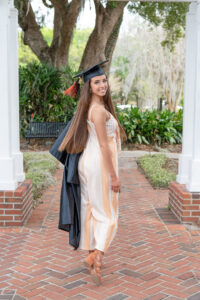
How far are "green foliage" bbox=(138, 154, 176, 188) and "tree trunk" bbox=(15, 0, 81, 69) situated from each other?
16.1ft

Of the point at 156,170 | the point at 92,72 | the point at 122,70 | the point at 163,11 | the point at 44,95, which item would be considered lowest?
the point at 156,170

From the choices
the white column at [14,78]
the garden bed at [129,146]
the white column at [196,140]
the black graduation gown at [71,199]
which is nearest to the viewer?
the black graduation gown at [71,199]

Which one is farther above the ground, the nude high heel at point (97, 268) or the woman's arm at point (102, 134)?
the woman's arm at point (102, 134)

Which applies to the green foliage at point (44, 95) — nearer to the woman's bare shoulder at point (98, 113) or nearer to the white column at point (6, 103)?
the white column at point (6, 103)

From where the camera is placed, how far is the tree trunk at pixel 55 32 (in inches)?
483

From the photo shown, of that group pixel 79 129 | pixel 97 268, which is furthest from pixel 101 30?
pixel 97 268

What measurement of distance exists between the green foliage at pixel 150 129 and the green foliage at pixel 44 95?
1.83m

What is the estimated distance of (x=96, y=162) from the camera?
3521mm


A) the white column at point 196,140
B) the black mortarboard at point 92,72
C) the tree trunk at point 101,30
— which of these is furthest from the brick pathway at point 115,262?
the tree trunk at point 101,30

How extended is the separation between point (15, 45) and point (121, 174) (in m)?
4.06

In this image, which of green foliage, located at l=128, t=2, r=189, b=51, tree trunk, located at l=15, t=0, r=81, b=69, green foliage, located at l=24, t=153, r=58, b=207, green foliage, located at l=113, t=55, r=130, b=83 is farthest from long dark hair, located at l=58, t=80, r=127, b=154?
green foliage, located at l=113, t=55, r=130, b=83

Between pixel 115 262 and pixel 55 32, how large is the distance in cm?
1076

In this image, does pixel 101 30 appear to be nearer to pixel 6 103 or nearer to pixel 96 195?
pixel 6 103

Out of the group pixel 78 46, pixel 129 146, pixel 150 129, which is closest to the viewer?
pixel 129 146
